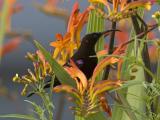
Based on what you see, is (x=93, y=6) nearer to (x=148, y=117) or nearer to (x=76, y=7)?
(x=76, y=7)

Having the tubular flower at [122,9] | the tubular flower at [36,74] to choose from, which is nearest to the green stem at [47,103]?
the tubular flower at [36,74]

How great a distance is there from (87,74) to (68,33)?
0.09 metres

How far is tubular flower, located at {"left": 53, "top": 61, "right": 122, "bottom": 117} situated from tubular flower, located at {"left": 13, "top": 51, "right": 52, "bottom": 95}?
0.18ft

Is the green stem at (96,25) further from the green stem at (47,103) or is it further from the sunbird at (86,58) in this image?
the green stem at (47,103)

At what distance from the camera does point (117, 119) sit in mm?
665

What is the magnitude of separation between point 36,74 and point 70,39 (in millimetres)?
98

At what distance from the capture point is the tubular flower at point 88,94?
1.87 feet

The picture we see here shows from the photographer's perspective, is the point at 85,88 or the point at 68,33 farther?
the point at 68,33

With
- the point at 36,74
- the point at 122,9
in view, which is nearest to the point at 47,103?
the point at 36,74

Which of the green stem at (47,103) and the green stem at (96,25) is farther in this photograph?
the green stem at (96,25)

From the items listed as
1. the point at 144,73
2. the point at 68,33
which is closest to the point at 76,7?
the point at 68,33

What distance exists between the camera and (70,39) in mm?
693

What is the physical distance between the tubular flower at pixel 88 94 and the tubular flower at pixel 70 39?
0.09m

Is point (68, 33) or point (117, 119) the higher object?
point (68, 33)
